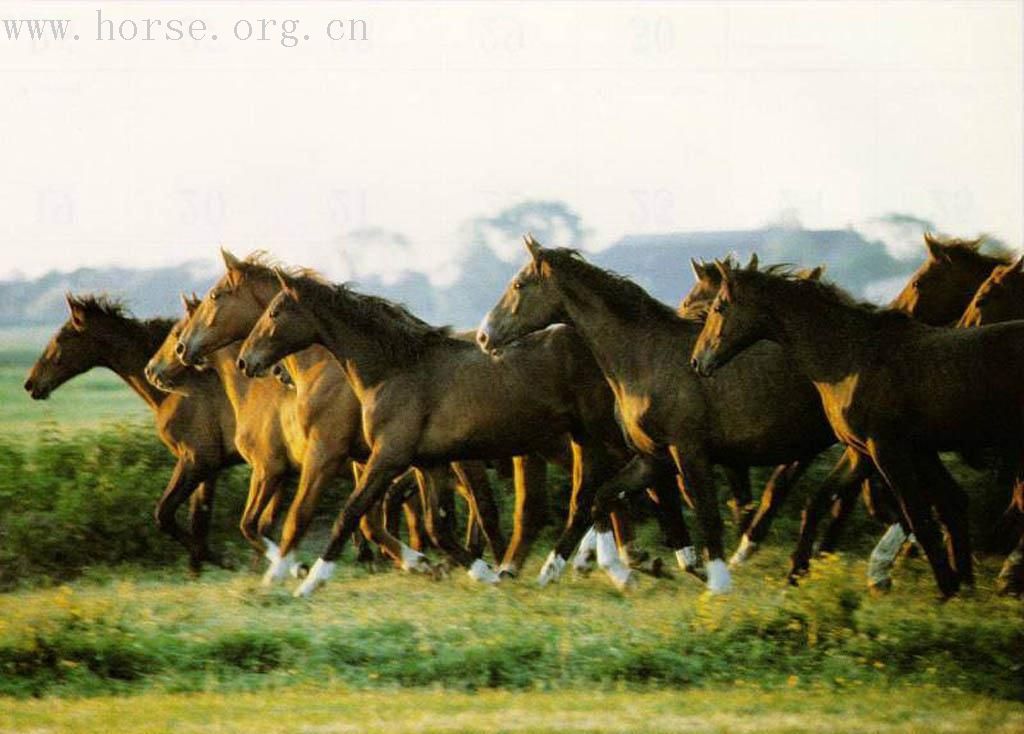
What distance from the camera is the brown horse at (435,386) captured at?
512 inches

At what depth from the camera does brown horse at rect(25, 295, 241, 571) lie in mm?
14414

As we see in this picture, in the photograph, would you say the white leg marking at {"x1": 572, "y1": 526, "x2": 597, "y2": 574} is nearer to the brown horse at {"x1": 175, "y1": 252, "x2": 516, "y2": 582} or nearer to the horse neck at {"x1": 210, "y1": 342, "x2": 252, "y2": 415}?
the brown horse at {"x1": 175, "y1": 252, "x2": 516, "y2": 582}

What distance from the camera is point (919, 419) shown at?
11922mm

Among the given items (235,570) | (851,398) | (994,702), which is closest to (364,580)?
(235,570)

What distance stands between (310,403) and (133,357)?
1996 mm

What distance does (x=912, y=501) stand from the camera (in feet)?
38.4

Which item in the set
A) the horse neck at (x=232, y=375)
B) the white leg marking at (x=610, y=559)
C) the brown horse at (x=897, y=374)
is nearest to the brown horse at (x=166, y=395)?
the horse neck at (x=232, y=375)

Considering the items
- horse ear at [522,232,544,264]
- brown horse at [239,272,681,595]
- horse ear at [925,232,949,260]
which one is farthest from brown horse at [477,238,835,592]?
horse ear at [925,232,949,260]

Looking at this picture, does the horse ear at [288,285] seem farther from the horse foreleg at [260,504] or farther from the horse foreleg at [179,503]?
the horse foreleg at [179,503]

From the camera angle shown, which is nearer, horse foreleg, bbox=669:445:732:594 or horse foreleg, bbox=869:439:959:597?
horse foreleg, bbox=869:439:959:597

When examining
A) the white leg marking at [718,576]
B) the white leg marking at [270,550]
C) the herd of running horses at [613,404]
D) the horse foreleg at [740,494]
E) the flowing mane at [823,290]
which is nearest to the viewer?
the herd of running horses at [613,404]

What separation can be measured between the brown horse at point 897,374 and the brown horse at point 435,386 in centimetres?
143

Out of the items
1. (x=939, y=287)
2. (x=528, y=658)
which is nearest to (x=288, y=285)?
(x=528, y=658)

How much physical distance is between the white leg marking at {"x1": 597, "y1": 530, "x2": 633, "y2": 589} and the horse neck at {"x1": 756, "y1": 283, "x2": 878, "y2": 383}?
1792 mm
